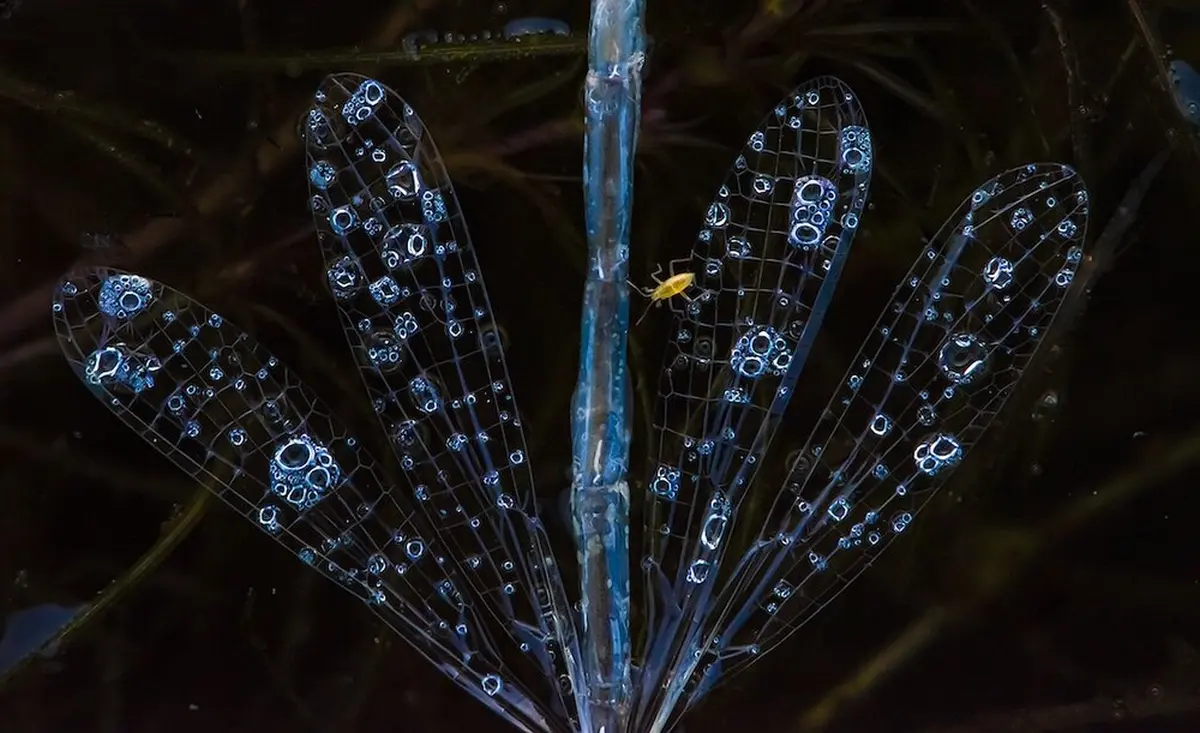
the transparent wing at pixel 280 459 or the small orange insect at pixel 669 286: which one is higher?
the small orange insect at pixel 669 286

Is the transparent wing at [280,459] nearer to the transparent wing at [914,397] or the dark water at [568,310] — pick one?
the dark water at [568,310]

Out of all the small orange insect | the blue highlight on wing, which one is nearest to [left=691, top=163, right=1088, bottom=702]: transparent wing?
the blue highlight on wing

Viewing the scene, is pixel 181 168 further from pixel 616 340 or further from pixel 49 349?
pixel 616 340

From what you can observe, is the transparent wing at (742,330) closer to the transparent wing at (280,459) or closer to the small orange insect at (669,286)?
the small orange insect at (669,286)

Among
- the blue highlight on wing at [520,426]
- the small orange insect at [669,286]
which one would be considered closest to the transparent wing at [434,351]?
the blue highlight on wing at [520,426]

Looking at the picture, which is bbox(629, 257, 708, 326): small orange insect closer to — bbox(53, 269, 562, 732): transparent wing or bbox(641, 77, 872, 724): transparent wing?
bbox(641, 77, 872, 724): transparent wing

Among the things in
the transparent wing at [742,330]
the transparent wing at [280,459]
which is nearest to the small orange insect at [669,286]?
the transparent wing at [742,330]
